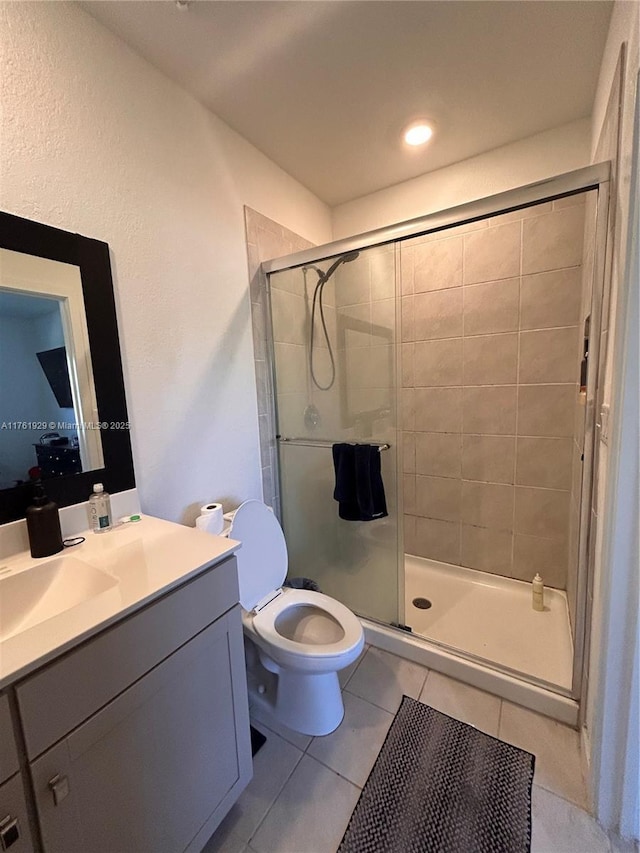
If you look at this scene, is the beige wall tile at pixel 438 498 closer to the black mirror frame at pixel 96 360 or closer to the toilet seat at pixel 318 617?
the toilet seat at pixel 318 617

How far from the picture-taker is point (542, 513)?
2.08m

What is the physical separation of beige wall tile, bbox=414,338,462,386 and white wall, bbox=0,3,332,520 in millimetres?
1125

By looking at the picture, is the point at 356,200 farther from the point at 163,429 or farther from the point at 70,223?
the point at 163,429

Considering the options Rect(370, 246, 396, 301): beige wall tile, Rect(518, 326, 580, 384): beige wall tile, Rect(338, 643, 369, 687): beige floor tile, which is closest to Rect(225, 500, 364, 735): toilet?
Rect(338, 643, 369, 687): beige floor tile

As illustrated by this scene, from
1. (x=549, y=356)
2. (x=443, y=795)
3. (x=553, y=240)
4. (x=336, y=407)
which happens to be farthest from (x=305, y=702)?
(x=553, y=240)

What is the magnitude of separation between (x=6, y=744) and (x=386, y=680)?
4.73ft

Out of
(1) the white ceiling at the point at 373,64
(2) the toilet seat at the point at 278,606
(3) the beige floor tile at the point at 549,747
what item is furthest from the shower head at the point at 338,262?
(3) the beige floor tile at the point at 549,747

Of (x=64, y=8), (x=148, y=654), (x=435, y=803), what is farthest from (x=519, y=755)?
(x=64, y=8)

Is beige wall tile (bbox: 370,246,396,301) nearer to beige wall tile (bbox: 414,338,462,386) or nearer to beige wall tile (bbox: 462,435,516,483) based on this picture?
Result: beige wall tile (bbox: 414,338,462,386)

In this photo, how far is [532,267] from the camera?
195 centimetres

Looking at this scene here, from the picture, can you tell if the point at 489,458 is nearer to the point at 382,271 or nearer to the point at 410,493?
the point at 410,493

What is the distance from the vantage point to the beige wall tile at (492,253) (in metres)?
1.99

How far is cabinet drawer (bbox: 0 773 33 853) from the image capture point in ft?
1.97

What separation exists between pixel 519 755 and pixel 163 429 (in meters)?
1.76
